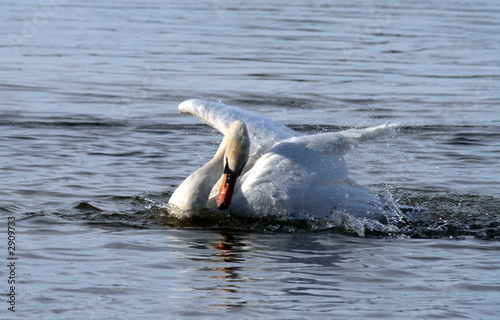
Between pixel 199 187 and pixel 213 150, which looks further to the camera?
pixel 213 150

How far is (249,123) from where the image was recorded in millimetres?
9383

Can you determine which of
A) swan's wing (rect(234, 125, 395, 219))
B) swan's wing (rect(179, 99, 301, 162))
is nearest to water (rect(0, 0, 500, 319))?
swan's wing (rect(234, 125, 395, 219))

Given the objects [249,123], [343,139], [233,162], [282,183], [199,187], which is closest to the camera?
[282,183]

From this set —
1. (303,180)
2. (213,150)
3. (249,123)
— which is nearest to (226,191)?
(303,180)

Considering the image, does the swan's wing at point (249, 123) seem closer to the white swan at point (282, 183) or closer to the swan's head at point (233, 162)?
the white swan at point (282, 183)

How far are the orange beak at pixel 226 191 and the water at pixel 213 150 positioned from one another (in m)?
0.26

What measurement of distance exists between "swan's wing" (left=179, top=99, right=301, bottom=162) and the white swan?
11 cm

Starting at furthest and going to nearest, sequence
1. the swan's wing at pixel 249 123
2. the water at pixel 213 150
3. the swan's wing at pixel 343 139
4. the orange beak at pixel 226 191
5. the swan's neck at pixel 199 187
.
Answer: the swan's wing at pixel 249 123 → the swan's neck at pixel 199 187 → the swan's wing at pixel 343 139 → the orange beak at pixel 226 191 → the water at pixel 213 150

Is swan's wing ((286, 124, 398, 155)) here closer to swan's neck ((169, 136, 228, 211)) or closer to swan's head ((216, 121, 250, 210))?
swan's head ((216, 121, 250, 210))

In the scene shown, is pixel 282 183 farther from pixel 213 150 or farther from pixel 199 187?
pixel 213 150

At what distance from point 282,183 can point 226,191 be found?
1.66 ft

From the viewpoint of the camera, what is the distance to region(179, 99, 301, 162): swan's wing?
9234 millimetres

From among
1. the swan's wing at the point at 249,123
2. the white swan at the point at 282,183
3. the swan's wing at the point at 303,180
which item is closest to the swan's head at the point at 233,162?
the white swan at the point at 282,183

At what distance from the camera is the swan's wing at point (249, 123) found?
9.23 metres
